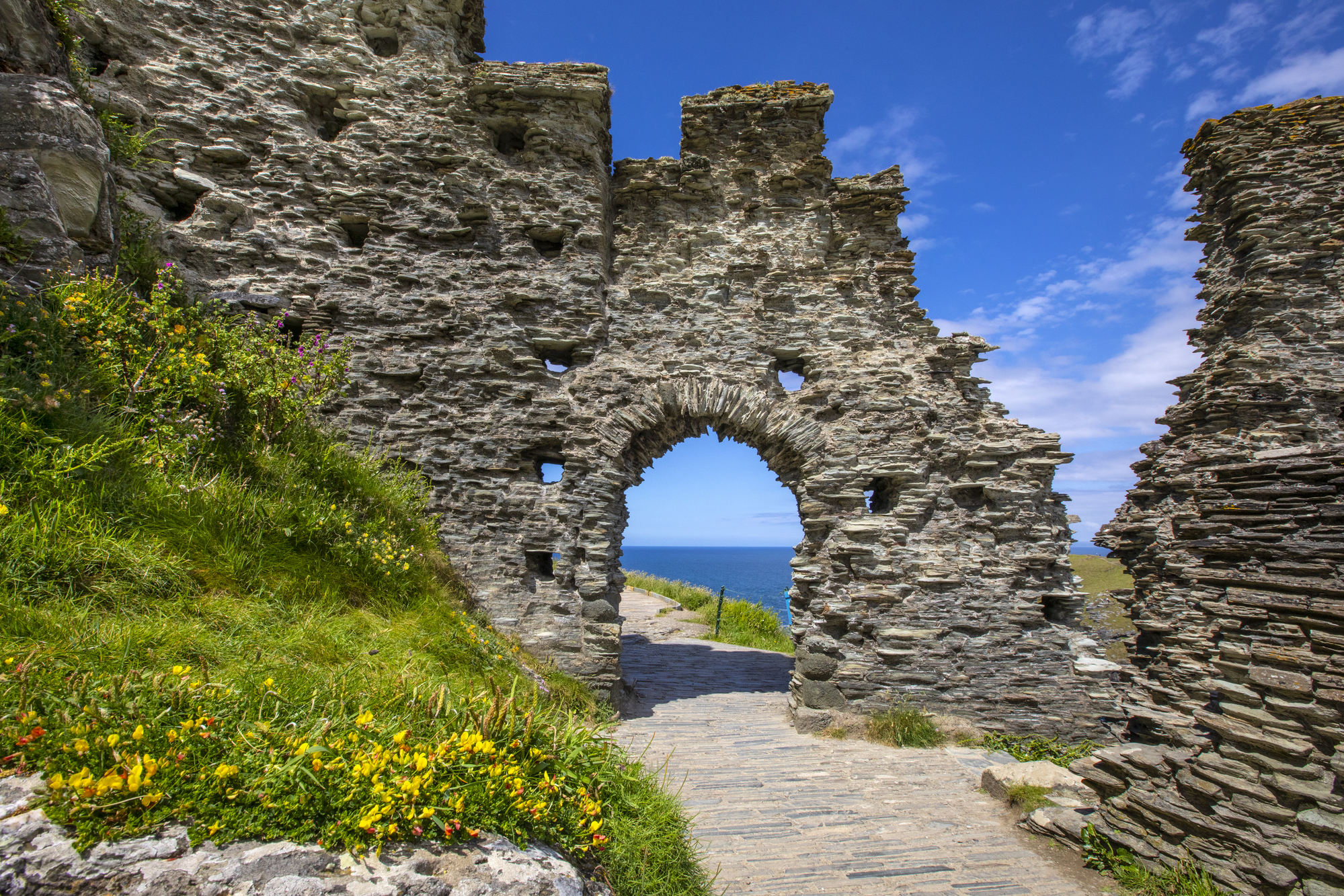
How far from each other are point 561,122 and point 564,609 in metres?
7.41

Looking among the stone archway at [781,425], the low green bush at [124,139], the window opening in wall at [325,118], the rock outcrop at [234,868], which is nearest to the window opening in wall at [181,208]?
the low green bush at [124,139]

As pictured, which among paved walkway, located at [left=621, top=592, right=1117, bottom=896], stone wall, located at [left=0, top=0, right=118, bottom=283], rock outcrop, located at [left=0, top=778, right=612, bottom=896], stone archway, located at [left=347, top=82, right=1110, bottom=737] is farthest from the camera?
stone archway, located at [left=347, top=82, right=1110, bottom=737]

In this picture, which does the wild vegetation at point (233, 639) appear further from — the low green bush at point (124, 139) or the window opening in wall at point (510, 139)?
the window opening in wall at point (510, 139)

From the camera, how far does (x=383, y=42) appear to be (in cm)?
923

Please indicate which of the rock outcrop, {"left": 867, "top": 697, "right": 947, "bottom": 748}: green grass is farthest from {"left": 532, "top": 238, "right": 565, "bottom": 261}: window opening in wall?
{"left": 867, "top": 697, "right": 947, "bottom": 748}: green grass

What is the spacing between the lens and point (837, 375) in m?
8.22

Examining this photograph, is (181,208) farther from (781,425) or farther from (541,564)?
(781,425)

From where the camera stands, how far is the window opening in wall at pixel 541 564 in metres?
7.87

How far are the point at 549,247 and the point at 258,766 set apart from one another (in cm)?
783

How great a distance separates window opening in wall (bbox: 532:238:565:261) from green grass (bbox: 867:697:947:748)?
809 cm

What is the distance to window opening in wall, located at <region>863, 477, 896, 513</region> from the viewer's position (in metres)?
8.01

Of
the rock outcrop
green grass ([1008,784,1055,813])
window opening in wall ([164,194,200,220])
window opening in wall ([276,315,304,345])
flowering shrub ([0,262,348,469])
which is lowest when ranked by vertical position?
green grass ([1008,784,1055,813])

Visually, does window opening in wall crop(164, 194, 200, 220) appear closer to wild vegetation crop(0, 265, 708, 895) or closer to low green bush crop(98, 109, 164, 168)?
low green bush crop(98, 109, 164, 168)

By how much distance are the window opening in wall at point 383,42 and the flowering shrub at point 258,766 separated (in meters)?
9.98
